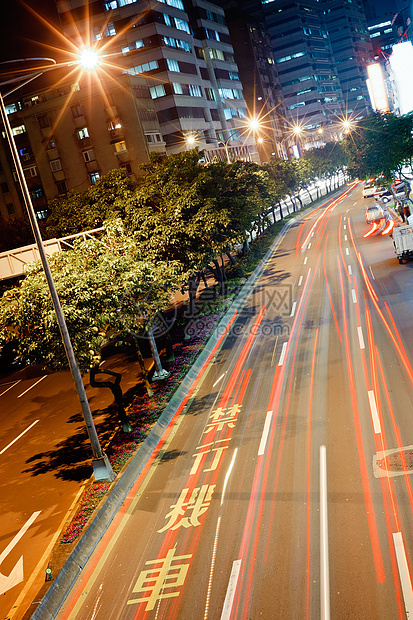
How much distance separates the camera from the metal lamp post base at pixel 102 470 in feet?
46.3

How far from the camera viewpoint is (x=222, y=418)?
54.6 feet

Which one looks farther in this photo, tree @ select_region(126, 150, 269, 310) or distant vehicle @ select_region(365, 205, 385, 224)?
distant vehicle @ select_region(365, 205, 385, 224)

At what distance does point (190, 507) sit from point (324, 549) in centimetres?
382

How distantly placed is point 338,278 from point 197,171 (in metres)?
11.3

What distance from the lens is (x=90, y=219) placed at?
28969 millimetres

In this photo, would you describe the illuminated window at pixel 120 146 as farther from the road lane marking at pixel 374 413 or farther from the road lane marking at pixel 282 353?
the road lane marking at pixel 374 413

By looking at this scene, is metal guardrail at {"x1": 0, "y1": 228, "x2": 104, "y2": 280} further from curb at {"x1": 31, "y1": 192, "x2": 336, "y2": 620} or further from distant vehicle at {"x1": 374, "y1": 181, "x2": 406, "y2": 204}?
distant vehicle at {"x1": 374, "y1": 181, "x2": 406, "y2": 204}

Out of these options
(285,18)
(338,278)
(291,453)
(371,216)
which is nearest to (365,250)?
(338,278)

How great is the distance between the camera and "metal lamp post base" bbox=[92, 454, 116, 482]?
555 inches

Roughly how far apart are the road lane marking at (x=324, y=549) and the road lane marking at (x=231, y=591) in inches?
61.5

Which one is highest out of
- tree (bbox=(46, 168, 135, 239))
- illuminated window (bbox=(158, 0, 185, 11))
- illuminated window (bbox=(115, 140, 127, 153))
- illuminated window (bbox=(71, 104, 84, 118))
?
illuminated window (bbox=(158, 0, 185, 11))

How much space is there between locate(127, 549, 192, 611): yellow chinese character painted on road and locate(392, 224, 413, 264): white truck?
22.6 m

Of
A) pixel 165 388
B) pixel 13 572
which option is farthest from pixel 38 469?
pixel 165 388

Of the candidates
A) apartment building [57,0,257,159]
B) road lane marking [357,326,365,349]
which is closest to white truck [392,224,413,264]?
road lane marking [357,326,365,349]
